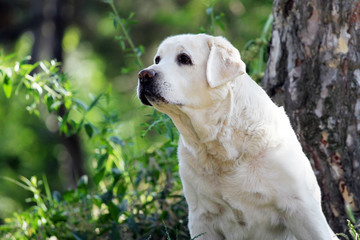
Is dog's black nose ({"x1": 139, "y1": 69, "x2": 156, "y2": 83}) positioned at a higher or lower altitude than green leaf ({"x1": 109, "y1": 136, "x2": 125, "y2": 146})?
higher

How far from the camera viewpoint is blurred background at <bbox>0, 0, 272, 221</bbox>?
13.5 m

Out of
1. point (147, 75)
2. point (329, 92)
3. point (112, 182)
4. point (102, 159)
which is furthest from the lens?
point (112, 182)

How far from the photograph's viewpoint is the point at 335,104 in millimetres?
4074

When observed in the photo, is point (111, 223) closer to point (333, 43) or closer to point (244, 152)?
point (244, 152)

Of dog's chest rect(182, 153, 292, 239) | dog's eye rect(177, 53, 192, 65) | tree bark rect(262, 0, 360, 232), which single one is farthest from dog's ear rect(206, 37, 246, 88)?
tree bark rect(262, 0, 360, 232)

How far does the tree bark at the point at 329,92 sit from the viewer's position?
4027mm

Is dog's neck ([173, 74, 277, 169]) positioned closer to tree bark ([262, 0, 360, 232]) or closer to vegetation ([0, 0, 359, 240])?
tree bark ([262, 0, 360, 232])

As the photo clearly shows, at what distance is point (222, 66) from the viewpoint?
3346 millimetres

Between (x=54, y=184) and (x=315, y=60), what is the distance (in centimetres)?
1312

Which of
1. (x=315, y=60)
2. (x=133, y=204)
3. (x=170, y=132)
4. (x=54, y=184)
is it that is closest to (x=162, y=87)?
(x=170, y=132)

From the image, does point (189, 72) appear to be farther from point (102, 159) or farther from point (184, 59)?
point (102, 159)

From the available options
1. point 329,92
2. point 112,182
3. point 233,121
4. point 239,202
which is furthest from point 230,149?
point 112,182

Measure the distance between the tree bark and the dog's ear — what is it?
0.97 metres

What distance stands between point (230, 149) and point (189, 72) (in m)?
0.52
